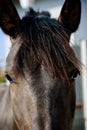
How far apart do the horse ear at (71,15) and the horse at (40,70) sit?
1.5 inches

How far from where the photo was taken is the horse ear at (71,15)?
2350mm

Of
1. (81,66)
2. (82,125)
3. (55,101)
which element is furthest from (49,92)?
(82,125)

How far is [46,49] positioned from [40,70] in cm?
16

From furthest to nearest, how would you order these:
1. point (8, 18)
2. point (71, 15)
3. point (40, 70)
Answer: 1. point (71, 15)
2. point (8, 18)
3. point (40, 70)

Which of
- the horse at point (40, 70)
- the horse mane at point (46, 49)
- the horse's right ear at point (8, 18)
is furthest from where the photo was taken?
the horse's right ear at point (8, 18)

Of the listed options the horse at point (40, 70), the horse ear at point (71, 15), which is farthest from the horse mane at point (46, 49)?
the horse ear at point (71, 15)

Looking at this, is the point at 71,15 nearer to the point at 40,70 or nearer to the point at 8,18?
the point at 8,18

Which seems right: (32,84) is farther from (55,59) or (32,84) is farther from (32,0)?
(32,0)

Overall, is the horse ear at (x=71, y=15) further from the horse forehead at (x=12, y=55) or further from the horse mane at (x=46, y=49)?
the horse forehead at (x=12, y=55)

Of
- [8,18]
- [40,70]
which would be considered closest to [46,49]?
[40,70]

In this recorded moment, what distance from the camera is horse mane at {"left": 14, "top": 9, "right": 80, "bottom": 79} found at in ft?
6.40

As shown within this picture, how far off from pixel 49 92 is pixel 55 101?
63 mm

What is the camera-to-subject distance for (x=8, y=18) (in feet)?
7.56

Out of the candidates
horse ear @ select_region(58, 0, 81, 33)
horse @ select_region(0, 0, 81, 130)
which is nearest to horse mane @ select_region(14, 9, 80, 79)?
horse @ select_region(0, 0, 81, 130)
